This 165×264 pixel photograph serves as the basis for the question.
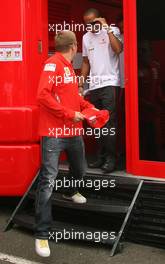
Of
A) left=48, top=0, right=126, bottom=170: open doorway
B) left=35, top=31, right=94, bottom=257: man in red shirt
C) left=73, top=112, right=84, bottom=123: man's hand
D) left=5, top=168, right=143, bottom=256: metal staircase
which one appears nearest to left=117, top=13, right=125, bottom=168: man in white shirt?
left=48, top=0, right=126, bottom=170: open doorway

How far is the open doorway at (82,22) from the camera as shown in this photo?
230 inches

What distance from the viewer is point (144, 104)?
195 inches

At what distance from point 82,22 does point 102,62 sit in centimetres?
127

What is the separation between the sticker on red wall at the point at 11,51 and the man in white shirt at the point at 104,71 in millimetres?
745

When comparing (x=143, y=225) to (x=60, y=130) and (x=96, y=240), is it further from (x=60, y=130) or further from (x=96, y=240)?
(x=60, y=130)

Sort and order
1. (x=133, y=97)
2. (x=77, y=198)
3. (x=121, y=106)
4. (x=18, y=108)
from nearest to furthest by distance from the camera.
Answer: (x=77, y=198), (x=133, y=97), (x=18, y=108), (x=121, y=106)

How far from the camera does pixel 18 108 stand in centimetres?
520

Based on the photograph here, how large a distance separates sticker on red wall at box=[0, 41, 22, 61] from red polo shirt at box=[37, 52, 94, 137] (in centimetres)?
103

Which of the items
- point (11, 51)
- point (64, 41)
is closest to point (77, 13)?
point (11, 51)

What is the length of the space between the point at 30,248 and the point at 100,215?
0.72 meters

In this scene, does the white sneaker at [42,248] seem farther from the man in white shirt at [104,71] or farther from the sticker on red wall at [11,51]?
the sticker on red wall at [11,51]

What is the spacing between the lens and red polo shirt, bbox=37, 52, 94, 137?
405 cm

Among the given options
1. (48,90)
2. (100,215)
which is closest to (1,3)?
(48,90)

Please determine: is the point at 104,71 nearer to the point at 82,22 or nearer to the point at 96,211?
the point at 82,22
